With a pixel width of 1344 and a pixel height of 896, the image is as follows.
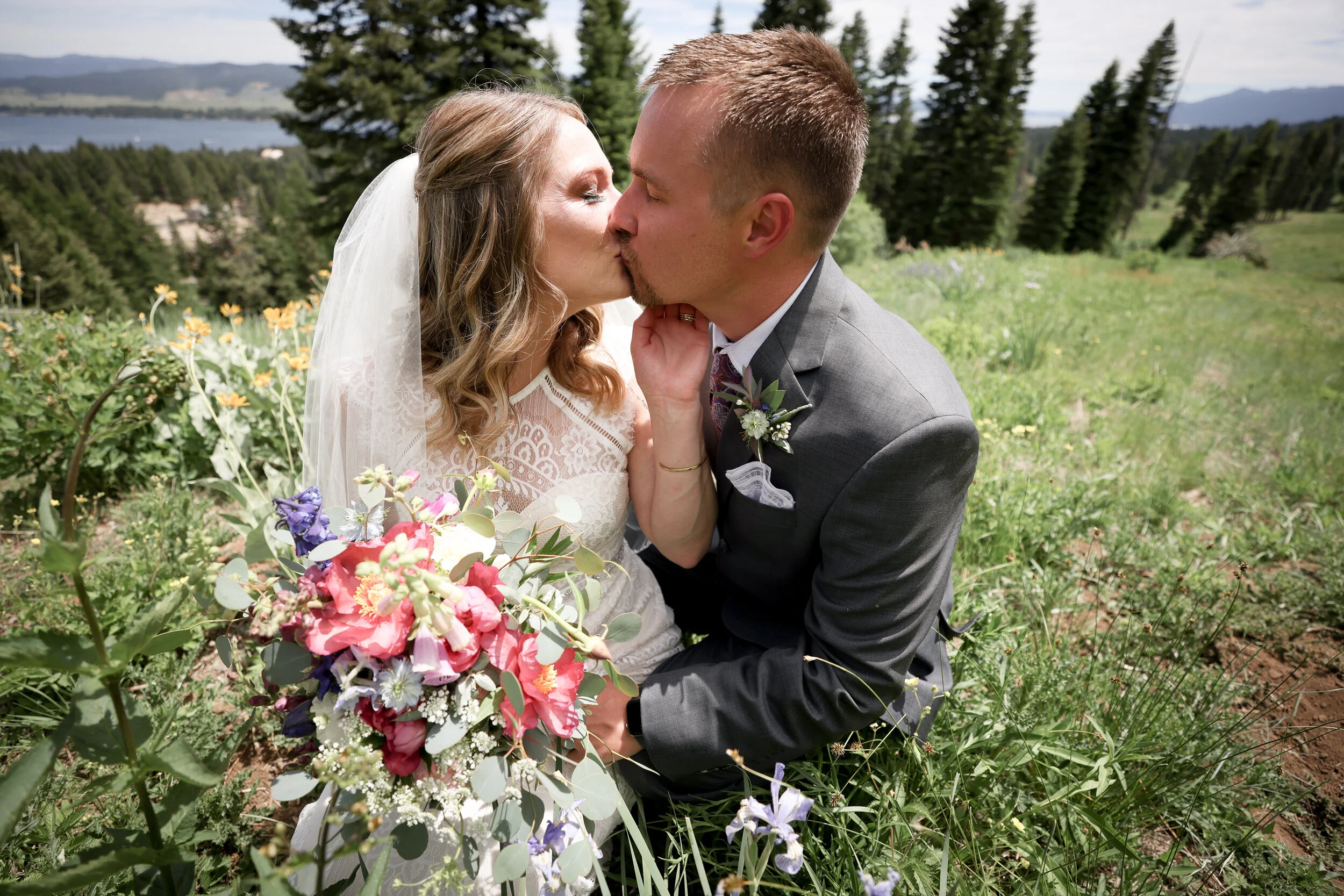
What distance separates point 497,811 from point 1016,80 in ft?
137

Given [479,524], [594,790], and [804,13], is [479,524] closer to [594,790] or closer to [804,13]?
[594,790]

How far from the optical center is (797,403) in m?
1.99

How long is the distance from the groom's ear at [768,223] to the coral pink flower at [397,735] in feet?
5.23

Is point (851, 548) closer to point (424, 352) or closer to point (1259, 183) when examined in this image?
point (424, 352)

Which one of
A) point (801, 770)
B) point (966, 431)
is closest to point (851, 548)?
point (966, 431)

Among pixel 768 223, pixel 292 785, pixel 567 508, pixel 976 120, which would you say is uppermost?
pixel 976 120

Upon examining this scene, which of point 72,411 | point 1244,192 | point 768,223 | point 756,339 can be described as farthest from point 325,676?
point 1244,192

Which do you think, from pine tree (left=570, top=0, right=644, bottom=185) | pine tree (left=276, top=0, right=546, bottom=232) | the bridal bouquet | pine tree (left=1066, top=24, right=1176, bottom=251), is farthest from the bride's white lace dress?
pine tree (left=1066, top=24, right=1176, bottom=251)

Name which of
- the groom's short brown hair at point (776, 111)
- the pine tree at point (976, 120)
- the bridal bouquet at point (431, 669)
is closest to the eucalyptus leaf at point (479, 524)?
the bridal bouquet at point (431, 669)

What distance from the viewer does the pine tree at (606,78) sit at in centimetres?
2962

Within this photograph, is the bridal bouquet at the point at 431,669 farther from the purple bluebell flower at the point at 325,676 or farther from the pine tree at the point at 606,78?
the pine tree at the point at 606,78

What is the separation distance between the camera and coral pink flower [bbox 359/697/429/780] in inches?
48.7

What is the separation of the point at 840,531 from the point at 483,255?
1535 mm

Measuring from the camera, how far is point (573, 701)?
1.44 m
